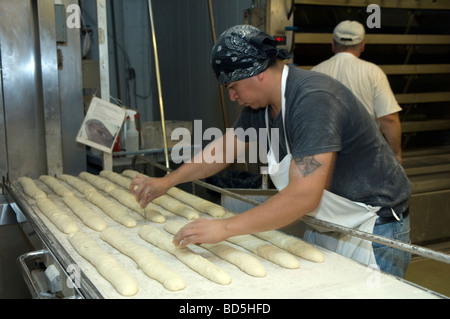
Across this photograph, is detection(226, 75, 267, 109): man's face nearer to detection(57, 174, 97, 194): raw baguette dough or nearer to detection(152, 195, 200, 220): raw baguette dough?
detection(152, 195, 200, 220): raw baguette dough

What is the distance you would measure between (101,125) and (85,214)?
1.01 meters

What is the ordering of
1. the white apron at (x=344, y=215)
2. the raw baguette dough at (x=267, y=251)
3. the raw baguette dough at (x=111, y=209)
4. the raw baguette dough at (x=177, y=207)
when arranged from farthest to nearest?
the raw baguette dough at (x=177, y=207) → the raw baguette dough at (x=111, y=209) → the white apron at (x=344, y=215) → the raw baguette dough at (x=267, y=251)

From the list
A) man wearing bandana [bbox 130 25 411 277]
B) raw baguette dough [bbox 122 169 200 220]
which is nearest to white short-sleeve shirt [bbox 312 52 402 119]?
man wearing bandana [bbox 130 25 411 277]

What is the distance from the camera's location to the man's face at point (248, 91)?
1.63m

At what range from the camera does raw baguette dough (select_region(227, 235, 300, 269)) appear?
1550mm

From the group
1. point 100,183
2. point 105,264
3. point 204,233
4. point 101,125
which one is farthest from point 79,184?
point 204,233

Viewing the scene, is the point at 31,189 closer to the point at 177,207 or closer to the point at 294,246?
the point at 177,207

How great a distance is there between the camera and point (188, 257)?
1601 mm

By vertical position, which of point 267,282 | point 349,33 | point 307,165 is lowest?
point 267,282

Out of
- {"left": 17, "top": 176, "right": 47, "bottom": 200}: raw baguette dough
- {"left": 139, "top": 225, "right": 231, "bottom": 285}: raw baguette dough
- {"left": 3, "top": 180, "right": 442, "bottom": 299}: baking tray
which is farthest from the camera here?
{"left": 17, "top": 176, "right": 47, "bottom": 200}: raw baguette dough

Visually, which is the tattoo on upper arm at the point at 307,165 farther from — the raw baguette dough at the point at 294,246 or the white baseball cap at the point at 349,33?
the white baseball cap at the point at 349,33

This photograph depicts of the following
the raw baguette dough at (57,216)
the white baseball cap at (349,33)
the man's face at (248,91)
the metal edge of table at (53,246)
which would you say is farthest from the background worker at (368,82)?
the metal edge of table at (53,246)

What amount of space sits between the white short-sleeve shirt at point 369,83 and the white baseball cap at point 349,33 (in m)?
0.09
